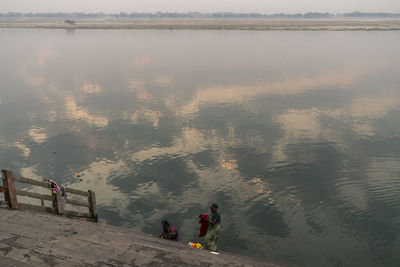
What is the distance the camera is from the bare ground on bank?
7324 mm

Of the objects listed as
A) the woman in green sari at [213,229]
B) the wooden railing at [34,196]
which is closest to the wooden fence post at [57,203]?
the wooden railing at [34,196]

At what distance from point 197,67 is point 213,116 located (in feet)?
90.4

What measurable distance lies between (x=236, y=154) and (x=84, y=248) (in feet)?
40.3

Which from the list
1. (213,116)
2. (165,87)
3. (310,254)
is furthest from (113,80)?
(310,254)

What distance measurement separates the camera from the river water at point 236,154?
12.3m

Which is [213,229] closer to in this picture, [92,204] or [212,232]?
[212,232]

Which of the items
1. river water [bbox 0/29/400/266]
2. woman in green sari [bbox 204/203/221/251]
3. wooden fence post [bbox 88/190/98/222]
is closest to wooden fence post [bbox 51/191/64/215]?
wooden fence post [bbox 88/190/98/222]

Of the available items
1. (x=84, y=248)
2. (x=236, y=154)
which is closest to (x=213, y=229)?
→ (x=84, y=248)

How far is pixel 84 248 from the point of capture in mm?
7809

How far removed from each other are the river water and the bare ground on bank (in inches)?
147

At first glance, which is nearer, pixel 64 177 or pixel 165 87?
pixel 64 177

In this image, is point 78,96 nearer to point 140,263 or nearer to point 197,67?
point 197,67

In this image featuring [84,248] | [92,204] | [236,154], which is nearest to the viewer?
[84,248]

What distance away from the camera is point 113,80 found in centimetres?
4225
